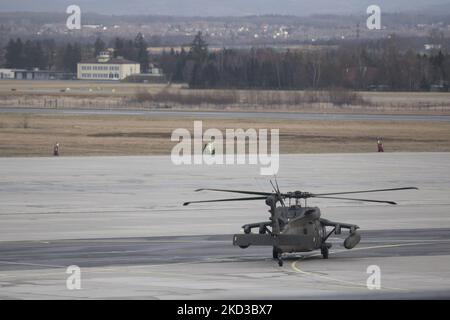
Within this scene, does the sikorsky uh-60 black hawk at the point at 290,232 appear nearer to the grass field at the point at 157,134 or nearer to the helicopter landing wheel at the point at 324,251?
the helicopter landing wheel at the point at 324,251

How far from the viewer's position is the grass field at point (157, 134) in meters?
80.2

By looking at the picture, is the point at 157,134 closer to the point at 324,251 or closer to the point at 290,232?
the point at 324,251

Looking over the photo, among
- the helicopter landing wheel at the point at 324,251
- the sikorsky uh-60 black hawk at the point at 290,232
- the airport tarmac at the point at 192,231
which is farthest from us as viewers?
the helicopter landing wheel at the point at 324,251

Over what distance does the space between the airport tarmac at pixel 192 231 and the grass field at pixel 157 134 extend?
11707 mm

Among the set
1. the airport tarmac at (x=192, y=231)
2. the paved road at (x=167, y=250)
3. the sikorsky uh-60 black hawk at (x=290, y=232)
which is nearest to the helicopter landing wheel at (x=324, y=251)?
the airport tarmac at (x=192, y=231)

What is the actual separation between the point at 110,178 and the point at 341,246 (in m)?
23.8

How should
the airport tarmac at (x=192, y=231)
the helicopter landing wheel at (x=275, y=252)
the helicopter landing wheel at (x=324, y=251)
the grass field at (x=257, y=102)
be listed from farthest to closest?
1. the grass field at (x=257, y=102)
2. the helicopter landing wheel at (x=324, y=251)
3. the helicopter landing wheel at (x=275, y=252)
4. the airport tarmac at (x=192, y=231)

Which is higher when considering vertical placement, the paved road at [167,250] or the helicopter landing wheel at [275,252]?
the helicopter landing wheel at [275,252]

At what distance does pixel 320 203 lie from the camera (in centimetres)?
4841

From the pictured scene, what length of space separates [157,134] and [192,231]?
54.5m

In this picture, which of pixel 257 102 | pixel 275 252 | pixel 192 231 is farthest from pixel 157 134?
pixel 275 252

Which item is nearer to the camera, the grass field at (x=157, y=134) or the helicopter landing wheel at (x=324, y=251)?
the helicopter landing wheel at (x=324, y=251)

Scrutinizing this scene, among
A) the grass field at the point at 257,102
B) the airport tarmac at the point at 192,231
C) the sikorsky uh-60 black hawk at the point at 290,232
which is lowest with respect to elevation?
the grass field at the point at 257,102

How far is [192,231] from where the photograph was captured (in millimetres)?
39594
